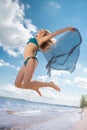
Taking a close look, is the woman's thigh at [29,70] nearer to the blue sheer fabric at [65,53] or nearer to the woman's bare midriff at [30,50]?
the woman's bare midriff at [30,50]

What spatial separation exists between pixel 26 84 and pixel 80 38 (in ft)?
6.40

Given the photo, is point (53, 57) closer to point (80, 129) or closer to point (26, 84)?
point (26, 84)

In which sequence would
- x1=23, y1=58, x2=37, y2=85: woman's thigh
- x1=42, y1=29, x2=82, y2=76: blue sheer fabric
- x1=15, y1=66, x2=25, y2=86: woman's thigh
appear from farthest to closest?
x1=42, y1=29, x2=82, y2=76: blue sheer fabric, x1=15, y1=66, x2=25, y2=86: woman's thigh, x1=23, y1=58, x2=37, y2=85: woman's thigh

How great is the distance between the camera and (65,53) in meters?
7.18

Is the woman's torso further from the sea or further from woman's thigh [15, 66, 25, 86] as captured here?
the sea

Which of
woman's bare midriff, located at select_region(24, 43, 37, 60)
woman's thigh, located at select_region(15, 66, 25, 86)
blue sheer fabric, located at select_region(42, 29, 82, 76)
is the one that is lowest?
woman's thigh, located at select_region(15, 66, 25, 86)

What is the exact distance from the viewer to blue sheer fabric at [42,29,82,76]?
23.2 feet

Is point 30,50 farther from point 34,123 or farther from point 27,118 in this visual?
point 27,118

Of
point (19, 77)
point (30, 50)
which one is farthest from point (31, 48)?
point (19, 77)

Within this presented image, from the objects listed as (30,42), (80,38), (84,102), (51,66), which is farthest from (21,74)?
(84,102)

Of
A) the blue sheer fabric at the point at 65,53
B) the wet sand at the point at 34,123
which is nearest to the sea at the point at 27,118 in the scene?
the wet sand at the point at 34,123

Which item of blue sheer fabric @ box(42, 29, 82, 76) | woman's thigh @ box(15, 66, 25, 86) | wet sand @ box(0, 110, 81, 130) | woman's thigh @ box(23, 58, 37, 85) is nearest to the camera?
woman's thigh @ box(23, 58, 37, 85)

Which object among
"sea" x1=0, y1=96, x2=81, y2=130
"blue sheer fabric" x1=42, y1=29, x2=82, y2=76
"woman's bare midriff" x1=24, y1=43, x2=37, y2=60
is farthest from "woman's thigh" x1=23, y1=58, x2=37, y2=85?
"sea" x1=0, y1=96, x2=81, y2=130

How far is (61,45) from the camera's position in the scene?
7.28 m
